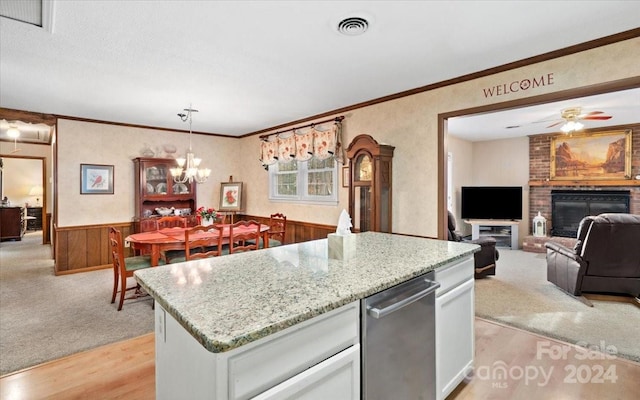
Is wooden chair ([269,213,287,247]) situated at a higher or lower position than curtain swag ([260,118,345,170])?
lower

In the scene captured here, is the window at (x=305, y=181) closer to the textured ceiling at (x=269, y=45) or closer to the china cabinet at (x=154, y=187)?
the textured ceiling at (x=269, y=45)

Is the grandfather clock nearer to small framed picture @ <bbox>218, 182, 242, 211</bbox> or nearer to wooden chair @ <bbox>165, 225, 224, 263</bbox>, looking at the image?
wooden chair @ <bbox>165, 225, 224, 263</bbox>

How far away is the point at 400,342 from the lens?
59.1 inches

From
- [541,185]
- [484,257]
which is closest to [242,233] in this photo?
[484,257]

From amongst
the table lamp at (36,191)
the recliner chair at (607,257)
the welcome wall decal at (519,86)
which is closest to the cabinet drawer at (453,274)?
the welcome wall decal at (519,86)

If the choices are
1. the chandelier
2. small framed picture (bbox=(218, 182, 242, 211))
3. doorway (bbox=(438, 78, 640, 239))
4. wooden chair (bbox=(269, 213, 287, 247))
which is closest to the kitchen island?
doorway (bbox=(438, 78, 640, 239))

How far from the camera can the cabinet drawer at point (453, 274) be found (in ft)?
5.86

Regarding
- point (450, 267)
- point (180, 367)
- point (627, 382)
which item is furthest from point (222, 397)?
point (627, 382)

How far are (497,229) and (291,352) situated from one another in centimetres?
744

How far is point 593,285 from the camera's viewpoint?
12.1 feet

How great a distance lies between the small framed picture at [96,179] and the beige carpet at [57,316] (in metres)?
1.31

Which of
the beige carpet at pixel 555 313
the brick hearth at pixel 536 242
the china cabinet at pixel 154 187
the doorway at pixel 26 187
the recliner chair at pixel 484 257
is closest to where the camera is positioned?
the beige carpet at pixel 555 313

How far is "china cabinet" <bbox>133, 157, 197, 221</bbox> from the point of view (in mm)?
5430

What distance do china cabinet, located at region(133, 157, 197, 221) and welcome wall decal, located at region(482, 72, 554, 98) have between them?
500 cm
